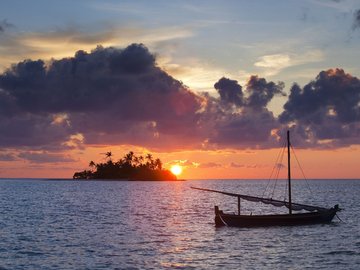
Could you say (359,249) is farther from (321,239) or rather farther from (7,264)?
(7,264)

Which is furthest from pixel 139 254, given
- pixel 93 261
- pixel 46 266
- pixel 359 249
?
pixel 359 249

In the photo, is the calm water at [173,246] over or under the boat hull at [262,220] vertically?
under

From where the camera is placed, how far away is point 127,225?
78562 mm

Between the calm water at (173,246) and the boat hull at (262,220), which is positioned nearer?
the calm water at (173,246)

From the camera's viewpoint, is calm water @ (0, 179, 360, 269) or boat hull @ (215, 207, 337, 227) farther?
boat hull @ (215, 207, 337, 227)

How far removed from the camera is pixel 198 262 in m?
44.5

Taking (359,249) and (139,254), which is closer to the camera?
(139,254)

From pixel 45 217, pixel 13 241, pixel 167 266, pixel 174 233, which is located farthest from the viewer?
pixel 45 217

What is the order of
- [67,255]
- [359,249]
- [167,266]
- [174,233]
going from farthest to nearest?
[174,233] < [359,249] < [67,255] < [167,266]

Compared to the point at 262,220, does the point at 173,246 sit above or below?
below

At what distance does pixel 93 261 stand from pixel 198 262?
9438 millimetres

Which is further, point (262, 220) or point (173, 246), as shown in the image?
point (262, 220)

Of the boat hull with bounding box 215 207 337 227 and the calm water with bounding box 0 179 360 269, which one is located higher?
the boat hull with bounding box 215 207 337 227

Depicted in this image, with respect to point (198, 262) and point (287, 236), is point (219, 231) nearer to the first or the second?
point (287, 236)
